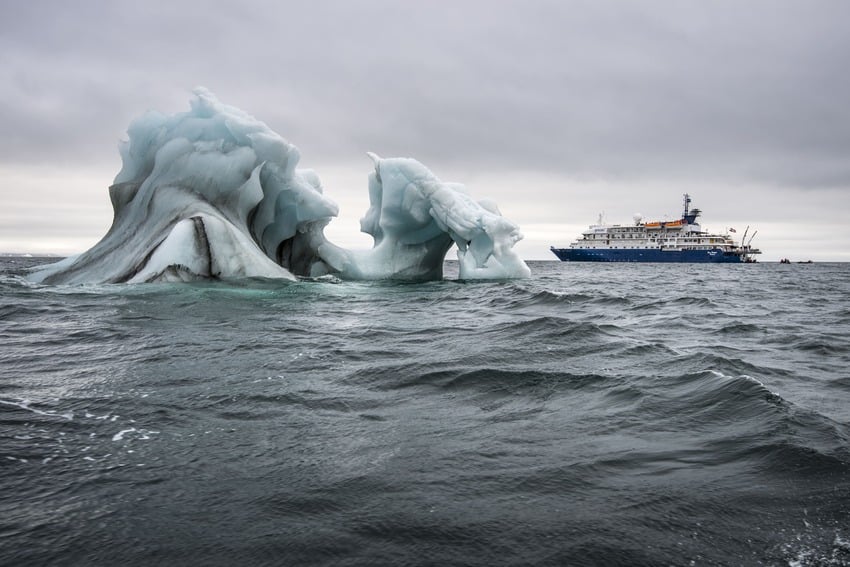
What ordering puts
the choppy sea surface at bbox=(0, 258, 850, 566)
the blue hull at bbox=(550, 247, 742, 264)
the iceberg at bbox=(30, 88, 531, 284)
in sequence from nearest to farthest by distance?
the choppy sea surface at bbox=(0, 258, 850, 566) → the iceberg at bbox=(30, 88, 531, 284) → the blue hull at bbox=(550, 247, 742, 264)

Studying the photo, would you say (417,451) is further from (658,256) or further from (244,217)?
(658,256)

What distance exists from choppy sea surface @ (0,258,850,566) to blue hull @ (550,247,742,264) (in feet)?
253

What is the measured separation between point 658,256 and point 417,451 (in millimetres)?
82723

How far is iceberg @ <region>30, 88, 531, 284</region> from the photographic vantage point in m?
15.1

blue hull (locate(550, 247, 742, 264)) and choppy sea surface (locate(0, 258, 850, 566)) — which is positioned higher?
blue hull (locate(550, 247, 742, 264))

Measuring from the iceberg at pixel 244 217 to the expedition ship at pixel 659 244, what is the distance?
63872 mm

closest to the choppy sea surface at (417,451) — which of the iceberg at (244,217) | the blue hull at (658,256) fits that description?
the iceberg at (244,217)

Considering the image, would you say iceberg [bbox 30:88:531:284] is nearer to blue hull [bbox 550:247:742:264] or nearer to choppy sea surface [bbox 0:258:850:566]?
choppy sea surface [bbox 0:258:850:566]

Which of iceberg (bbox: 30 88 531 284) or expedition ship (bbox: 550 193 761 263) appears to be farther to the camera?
expedition ship (bbox: 550 193 761 263)

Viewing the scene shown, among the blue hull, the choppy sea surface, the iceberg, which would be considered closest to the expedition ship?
the blue hull

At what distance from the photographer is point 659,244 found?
81188 millimetres

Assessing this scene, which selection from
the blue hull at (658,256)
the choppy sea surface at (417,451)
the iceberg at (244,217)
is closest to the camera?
the choppy sea surface at (417,451)

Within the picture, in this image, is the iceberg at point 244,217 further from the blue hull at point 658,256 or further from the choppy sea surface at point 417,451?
the blue hull at point 658,256

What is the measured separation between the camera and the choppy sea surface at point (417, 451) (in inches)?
→ 103
